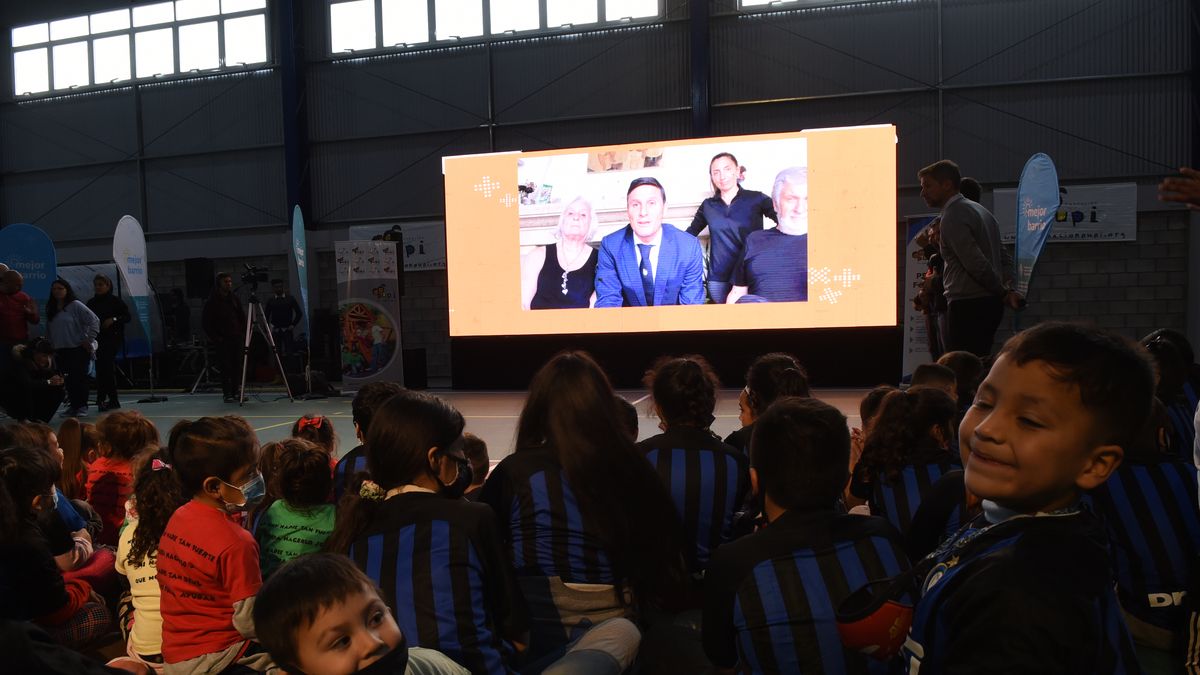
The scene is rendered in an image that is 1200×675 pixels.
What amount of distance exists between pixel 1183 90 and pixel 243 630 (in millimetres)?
10541

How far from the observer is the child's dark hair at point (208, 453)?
1722mm

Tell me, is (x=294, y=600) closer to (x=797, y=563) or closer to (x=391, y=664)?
(x=391, y=664)

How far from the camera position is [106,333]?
7.68m

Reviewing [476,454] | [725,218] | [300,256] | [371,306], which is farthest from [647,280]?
[476,454]

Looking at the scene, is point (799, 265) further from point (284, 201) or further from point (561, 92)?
point (284, 201)

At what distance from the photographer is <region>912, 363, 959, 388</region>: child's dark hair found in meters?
2.61

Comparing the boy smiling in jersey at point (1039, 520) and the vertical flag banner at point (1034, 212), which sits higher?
the vertical flag banner at point (1034, 212)

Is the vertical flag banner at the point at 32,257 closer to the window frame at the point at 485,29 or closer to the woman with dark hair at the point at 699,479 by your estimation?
the window frame at the point at 485,29

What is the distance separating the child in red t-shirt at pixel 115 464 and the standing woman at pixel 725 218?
533 cm

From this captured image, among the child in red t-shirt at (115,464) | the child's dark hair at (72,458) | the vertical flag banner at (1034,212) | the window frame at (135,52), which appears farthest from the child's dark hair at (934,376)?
the window frame at (135,52)

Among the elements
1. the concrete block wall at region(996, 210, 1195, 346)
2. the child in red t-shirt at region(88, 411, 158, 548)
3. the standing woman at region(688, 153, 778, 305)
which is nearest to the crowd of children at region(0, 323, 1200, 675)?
the child in red t-shirt at region(88, 411, 158, 548)

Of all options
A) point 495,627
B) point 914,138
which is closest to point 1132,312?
point 914,138

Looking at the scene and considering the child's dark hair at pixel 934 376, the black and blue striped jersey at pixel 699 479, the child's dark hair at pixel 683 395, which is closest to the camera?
the black and blue striped jersey at pixel 699 479

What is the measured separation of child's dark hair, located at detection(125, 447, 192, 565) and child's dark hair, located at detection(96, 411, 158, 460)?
936 millimetres
